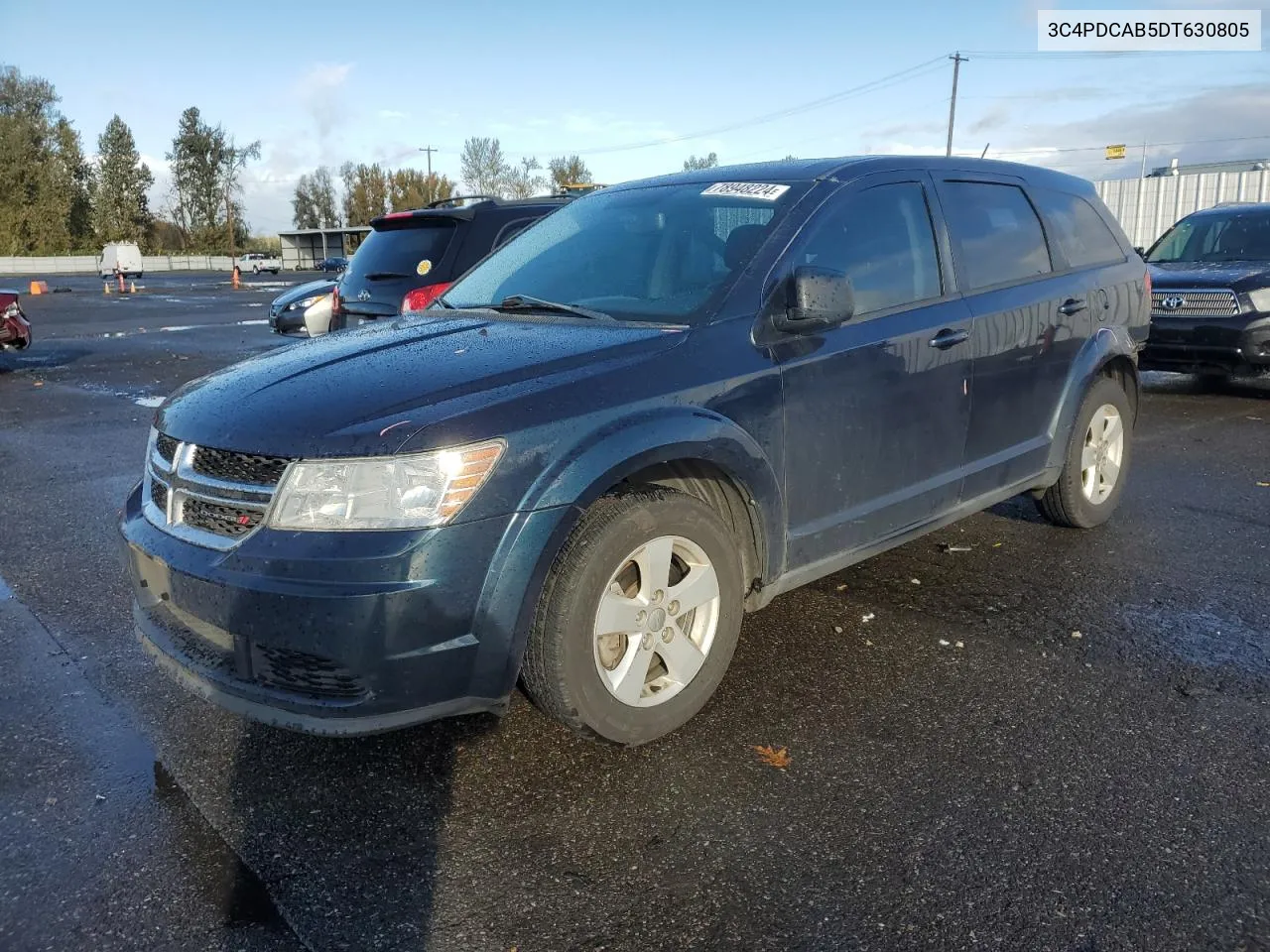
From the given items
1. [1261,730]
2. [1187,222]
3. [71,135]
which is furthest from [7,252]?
[1261,730]

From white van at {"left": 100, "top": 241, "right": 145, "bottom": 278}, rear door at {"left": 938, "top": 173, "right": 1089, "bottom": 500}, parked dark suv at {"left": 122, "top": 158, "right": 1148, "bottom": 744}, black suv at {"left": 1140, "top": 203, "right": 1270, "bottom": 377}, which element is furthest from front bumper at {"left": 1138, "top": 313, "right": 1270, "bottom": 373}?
white van at {"left": 100, "top": 241, "right": 145, "bottom": 278}

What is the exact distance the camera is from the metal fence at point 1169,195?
900 inches

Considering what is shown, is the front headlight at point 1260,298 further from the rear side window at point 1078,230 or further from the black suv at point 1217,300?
the rear side window at point 1078,230

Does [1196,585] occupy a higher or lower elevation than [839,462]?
lower

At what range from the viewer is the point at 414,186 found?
85.2 m

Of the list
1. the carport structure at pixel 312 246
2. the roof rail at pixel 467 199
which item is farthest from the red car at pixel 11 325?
the carport structure at pixel 312 246

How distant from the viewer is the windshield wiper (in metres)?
3.47

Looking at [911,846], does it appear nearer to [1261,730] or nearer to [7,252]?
A: [1261,730]

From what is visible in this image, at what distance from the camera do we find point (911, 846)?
2.54 metres

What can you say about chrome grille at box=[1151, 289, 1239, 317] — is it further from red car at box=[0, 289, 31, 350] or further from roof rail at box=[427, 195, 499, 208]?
red car at box=[0, 289, 31, 350]

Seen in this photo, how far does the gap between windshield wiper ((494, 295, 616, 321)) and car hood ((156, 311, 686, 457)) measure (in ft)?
0.29

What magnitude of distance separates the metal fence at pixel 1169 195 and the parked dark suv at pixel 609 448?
72.7 feet

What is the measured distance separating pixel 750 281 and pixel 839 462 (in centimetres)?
71

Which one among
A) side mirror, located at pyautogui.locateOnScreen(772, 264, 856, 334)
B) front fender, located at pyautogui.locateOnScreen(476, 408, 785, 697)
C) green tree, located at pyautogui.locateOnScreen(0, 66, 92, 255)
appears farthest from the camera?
green tree, located at pyautogui.locateOnScreen(0, 66, 92, 255)
